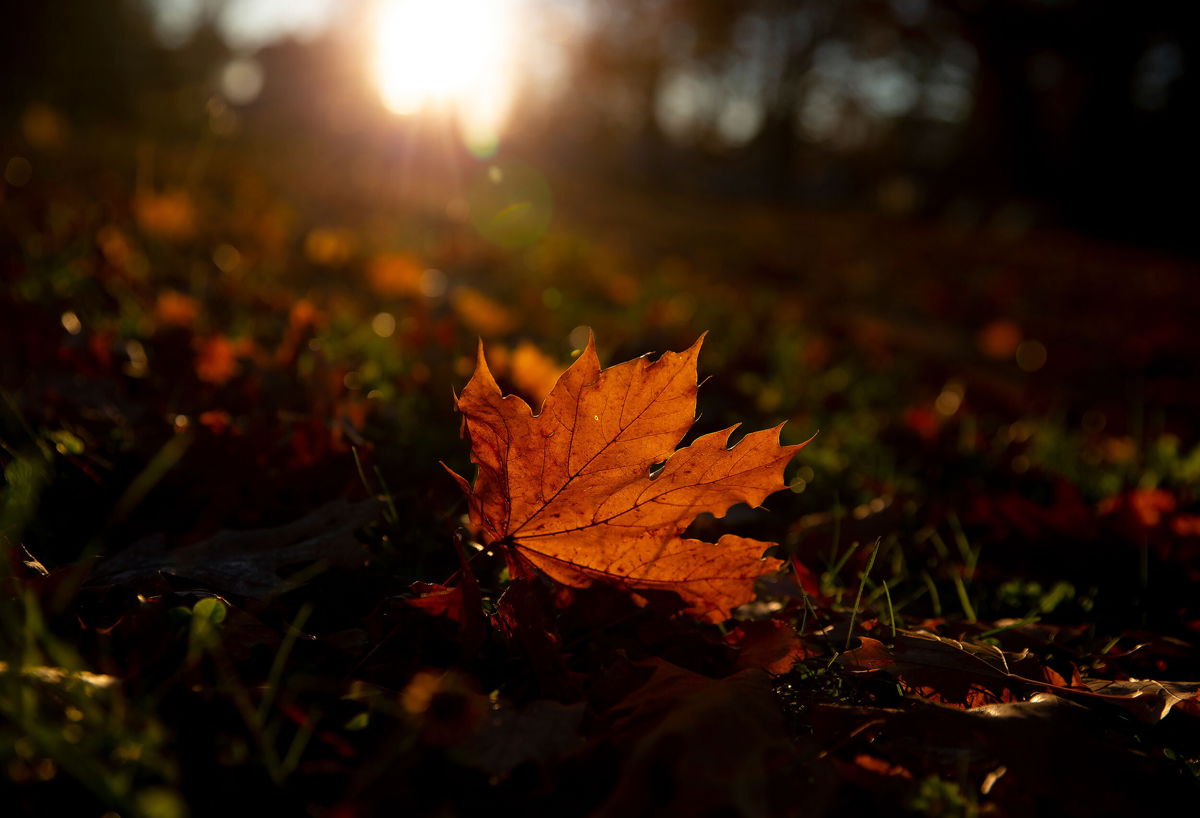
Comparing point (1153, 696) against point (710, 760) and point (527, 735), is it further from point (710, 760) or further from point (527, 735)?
point (527, 735)

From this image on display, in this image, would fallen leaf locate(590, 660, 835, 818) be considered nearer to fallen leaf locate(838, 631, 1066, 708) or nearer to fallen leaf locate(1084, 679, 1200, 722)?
fallen leaf locate(838, 631, 1066, 708)

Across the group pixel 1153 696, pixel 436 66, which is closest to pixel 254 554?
pixel 1153 696

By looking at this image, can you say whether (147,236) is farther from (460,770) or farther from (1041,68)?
(1041,68)

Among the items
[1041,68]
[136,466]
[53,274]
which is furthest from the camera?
[1041,68]

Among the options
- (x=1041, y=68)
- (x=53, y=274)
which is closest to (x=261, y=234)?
(x=53, y=274)

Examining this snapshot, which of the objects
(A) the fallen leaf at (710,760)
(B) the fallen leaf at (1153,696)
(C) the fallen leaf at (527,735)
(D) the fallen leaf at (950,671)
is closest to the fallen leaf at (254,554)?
(C) the fallen leaf at (527,735)

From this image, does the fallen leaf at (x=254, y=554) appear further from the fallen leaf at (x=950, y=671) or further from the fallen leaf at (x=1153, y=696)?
the fallen leaf at (x=1153, y=696)
